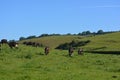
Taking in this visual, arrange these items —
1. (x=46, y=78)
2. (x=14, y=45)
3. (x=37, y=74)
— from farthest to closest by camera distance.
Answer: (x=14, y=45), (x=37, y=74), (x=46, y=78)

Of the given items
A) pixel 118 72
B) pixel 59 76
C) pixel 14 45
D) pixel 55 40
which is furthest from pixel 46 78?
pixel 55 40

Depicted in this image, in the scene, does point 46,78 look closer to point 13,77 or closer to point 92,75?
point 13,77

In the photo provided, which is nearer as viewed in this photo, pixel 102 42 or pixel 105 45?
pixel 105 45

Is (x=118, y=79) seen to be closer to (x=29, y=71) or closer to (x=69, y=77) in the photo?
(x=69, y=77)

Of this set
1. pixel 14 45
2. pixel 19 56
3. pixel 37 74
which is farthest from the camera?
pixel 14 45

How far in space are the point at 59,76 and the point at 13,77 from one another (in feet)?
10.8

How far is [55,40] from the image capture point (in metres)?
180

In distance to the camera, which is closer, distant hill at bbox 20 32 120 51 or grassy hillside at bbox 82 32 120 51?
grassy hillside at bbox 82 32 120 51

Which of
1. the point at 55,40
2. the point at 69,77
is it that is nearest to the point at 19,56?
the point at 69,77

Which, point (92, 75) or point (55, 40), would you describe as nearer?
point (92, 75)

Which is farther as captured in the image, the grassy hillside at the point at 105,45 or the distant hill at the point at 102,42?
the distant hill at the point at 102,42

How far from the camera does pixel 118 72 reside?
108 feet

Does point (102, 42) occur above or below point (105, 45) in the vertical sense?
above

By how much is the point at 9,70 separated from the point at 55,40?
15016 centimetres
